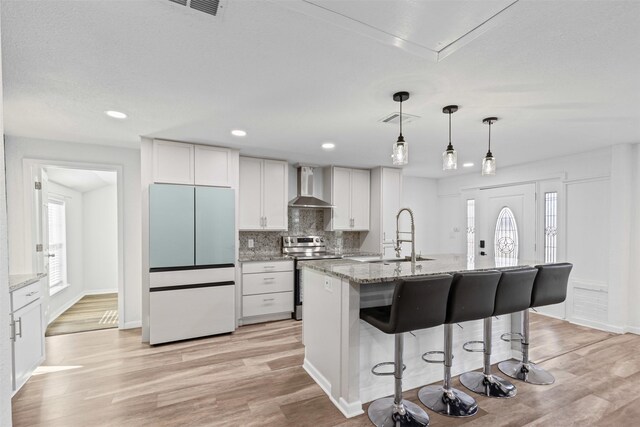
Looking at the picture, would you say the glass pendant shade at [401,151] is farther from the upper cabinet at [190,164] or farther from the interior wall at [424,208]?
A: the interior wall at [424,208]

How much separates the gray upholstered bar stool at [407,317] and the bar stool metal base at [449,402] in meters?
0.15

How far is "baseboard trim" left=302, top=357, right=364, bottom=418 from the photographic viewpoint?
7.36 feet

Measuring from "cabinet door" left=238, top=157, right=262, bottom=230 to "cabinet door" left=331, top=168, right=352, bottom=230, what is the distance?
128 centimetres

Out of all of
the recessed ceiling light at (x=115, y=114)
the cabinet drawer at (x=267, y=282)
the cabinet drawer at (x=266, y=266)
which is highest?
the recessed ceiling light at (x=115, y=114)

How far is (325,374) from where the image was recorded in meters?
2.59

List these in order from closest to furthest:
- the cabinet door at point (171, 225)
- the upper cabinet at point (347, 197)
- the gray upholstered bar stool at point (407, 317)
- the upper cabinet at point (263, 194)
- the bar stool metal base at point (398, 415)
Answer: the gray upholstered bar stool at point (407, 317)
the bar stool metal base at point (398, 415)
the cabinet door at point (171, 225)
the upper cabinet at point (263, 194)
the upper cabinet at point (347, 197)

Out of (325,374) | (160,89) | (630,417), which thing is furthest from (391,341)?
(160,89)

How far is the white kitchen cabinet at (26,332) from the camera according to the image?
2447mm

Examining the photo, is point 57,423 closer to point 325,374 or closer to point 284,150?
point 325,374

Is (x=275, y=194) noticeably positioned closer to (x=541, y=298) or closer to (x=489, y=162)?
(x=489, y=162)

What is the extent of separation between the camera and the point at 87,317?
4.52 metres

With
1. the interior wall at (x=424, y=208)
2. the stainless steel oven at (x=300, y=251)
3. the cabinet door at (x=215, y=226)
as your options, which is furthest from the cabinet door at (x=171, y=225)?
the interior wall at (x=424, y=208)

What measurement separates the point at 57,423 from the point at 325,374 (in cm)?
196

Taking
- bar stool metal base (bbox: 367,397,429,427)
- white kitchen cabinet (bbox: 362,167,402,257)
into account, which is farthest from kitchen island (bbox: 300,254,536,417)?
white kitchen cabinet (bbox: 362,167,402,257)
